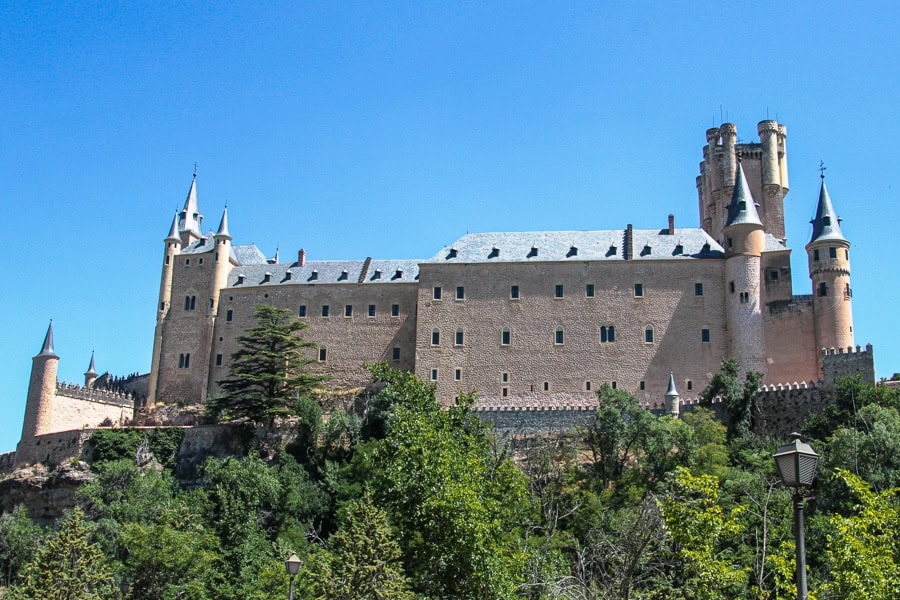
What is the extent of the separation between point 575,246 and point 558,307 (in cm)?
422

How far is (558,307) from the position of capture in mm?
57438

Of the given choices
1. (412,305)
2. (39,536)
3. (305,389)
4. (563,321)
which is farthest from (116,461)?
(563,321)

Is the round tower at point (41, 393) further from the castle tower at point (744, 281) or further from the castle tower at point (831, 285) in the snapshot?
the castle tower at point (831, 285)

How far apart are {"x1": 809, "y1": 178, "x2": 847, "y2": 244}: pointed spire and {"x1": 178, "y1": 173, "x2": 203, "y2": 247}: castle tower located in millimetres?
38292

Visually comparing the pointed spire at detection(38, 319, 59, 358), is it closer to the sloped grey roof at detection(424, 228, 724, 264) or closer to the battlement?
the battlement

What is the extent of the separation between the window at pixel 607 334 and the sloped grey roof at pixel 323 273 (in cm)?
1206

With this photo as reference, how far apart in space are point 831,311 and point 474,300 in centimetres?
1911

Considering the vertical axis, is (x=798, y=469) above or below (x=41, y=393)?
below

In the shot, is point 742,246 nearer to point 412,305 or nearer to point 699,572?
point 412,305

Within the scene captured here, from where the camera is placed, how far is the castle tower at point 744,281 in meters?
53.8

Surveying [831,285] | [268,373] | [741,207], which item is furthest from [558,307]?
[268,373]

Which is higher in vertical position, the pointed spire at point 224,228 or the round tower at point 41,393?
the pointed spire at point 224,228

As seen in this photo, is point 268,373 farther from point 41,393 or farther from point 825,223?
point 825,223

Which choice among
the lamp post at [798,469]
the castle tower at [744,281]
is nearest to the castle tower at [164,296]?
the castle tower at [744,281]
